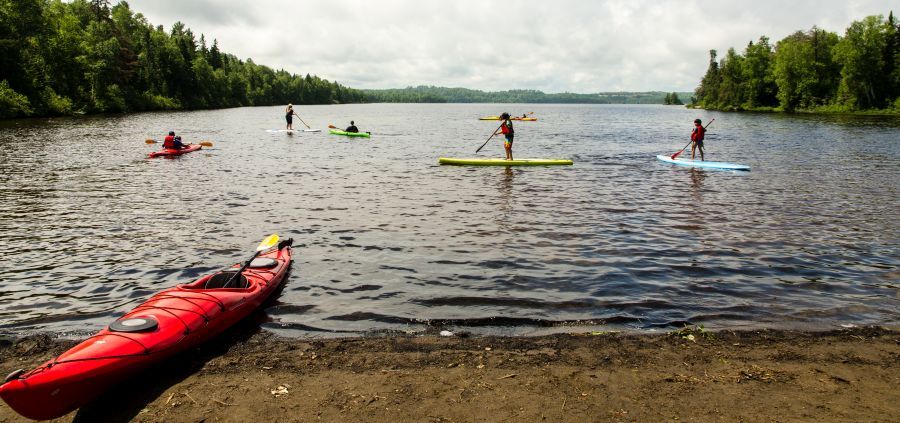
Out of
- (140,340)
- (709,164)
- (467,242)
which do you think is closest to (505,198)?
(467,242)

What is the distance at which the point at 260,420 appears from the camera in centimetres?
567

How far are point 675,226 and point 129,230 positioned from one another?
14984 mm

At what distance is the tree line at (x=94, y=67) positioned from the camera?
6412 centimetres

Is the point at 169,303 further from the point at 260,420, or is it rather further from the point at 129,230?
the point at 129,230

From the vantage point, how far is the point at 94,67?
75062 mm

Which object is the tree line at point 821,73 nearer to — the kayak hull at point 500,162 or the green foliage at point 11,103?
the kayak hull at point 500,162

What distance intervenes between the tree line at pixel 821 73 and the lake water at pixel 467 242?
74980 mm

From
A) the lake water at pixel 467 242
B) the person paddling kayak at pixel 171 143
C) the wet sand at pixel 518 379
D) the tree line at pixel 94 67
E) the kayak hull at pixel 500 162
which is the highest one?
the tree line at pixel 94 67

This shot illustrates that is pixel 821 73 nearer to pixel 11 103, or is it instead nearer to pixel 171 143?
pixel 171 143

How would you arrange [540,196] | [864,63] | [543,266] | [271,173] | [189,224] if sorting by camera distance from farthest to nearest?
[864,63]
[271,173]
[540,196]
[189,224]
[543,266]

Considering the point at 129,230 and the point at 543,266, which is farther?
the point at 129,230

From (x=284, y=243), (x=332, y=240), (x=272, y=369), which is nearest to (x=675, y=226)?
(x=332, y=240)

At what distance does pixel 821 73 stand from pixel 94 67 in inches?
4798

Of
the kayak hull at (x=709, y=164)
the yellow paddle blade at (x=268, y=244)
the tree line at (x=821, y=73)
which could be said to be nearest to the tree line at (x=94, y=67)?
the yellow paddle blade at (x=268, y=244)
